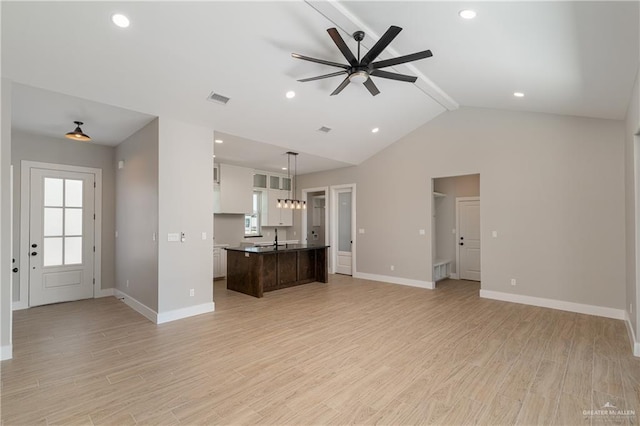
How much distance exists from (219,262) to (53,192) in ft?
11.1

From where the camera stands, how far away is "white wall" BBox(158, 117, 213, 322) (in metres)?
4.36

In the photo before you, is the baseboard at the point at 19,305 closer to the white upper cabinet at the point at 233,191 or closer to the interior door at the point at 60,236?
the interior door at the point at 60,236

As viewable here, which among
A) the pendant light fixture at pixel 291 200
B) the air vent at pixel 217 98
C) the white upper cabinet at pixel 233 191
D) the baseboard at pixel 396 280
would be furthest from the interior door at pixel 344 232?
the air vent at pixel 217 98

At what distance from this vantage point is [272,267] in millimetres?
6234

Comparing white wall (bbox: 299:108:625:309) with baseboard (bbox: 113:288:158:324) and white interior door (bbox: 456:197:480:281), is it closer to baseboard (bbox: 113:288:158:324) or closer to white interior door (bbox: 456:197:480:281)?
white interior door (bbox: 456:197:480:281)

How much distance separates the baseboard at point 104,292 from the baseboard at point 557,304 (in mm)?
6976

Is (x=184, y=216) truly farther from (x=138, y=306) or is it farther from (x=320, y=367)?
(x=320, y=367)

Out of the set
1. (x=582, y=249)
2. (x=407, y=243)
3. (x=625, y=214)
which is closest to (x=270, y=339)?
(x=407, y=243)

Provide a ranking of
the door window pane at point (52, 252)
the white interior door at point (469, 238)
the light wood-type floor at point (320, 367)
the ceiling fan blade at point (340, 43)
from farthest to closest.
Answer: the white interior door at point (469, 238), the door window pane at point (52, 252), the ceiling fan blade at point (340, 43), the light wood-type floor at point (320, 367)

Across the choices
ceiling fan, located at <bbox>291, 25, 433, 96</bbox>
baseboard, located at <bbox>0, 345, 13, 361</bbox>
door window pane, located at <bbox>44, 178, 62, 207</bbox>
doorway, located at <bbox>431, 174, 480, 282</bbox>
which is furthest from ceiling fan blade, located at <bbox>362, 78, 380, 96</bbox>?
door window pane, located at <bbox>44, 178, 62, 207</bbox>

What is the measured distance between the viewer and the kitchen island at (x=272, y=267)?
19.0 ft

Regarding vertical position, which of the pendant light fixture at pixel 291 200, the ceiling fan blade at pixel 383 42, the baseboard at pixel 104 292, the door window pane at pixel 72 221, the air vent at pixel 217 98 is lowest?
the baseboard at pixel 104 292

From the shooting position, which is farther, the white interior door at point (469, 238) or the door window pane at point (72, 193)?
the white interior door at point (469, 238)

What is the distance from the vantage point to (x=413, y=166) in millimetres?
6762
